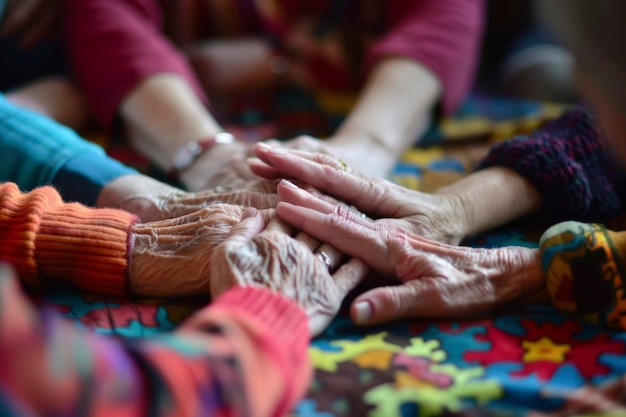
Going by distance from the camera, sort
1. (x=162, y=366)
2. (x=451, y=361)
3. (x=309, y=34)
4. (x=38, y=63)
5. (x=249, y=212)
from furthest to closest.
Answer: (x=309, y=34), (x=38, y=63), (x=249, y=212), (x=451, y=361), (x=162, y=366)

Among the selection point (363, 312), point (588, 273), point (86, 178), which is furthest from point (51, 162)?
point (588, 273)

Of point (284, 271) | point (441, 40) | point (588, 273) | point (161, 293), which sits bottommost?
point (161, 293)

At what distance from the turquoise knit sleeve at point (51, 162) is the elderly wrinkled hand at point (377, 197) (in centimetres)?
25

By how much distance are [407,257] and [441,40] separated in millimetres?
681

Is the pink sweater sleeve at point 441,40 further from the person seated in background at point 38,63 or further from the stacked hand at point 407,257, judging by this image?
the person seated in background at point 38,63

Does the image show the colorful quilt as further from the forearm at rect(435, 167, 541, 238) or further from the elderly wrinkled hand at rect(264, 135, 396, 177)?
the elderly wrinkled hand at rect(264, 135, 396, 177)

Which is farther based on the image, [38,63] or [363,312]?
[38,63]

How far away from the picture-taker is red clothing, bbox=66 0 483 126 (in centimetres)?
124

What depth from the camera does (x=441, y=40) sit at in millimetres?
1310

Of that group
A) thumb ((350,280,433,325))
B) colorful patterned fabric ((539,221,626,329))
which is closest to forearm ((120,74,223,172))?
thumb ((350,280,433,325))

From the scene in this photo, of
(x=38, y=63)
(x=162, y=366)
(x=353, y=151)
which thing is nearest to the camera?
(x=162, y=366)

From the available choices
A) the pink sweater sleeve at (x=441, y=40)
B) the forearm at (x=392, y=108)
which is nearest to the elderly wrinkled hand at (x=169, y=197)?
the forearm at (x=392, y=108)

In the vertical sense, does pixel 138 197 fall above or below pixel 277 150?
below

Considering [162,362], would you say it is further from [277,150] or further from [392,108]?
[392,108]
